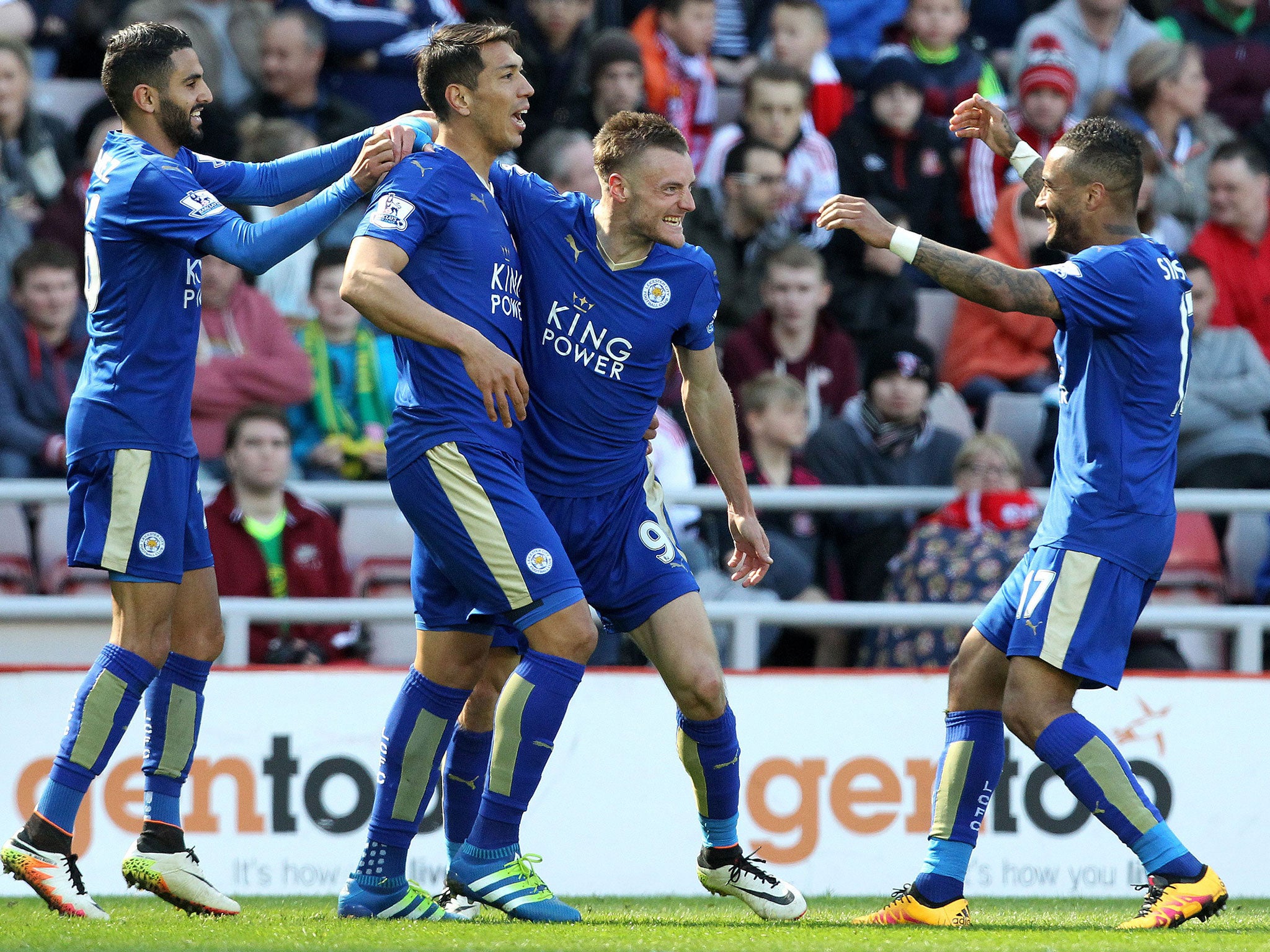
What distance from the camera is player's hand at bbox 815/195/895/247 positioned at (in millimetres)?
4977

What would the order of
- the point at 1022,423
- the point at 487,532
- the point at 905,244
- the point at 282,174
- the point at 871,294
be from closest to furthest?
the point at 487,532 → the point at 905,244 → the point at 282,174 → the point at 1022,423 → the point at 871,294

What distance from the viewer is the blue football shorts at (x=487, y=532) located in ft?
16.3

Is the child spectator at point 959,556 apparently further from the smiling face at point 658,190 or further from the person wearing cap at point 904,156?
the smiling face at point 658,190

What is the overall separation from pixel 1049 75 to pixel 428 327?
6.21 m

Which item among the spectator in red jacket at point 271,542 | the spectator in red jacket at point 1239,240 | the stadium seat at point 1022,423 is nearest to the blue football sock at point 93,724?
the spectator in red jacket at point 271,542

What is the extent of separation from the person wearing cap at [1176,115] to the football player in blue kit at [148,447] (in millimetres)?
6348

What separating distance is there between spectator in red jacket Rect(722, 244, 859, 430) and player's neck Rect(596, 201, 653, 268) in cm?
346

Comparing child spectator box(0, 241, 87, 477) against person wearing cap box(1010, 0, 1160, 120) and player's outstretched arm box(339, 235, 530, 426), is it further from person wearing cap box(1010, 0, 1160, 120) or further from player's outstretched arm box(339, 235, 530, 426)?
person wearing cap box(1010, 0, 1160, 120)

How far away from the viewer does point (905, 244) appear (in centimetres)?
506

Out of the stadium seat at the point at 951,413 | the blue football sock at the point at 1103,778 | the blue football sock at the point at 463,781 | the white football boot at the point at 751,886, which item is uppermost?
the stadium seat at the point at 951,413

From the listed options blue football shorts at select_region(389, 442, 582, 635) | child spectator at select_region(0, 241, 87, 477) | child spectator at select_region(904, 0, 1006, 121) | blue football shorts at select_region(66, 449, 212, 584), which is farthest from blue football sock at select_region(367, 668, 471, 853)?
child spectator at select_region(904, 0, 1006, 121)

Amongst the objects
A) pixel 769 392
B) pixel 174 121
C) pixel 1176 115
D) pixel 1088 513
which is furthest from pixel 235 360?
pixel 1176 115

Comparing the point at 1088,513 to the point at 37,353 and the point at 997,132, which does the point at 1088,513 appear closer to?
the point at 997,132

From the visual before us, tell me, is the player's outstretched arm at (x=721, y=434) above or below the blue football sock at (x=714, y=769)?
above
